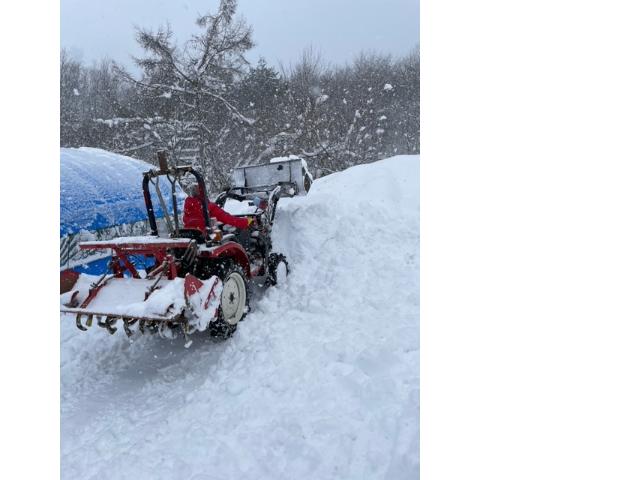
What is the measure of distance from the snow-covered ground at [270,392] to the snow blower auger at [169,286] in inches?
13.6

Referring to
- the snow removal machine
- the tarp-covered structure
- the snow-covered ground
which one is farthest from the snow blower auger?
the tarp-covered structure

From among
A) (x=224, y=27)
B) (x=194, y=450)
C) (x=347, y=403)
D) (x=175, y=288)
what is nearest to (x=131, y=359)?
(x=175, y=288)

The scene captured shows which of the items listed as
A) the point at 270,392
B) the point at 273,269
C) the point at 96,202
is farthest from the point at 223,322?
the point at 96,202

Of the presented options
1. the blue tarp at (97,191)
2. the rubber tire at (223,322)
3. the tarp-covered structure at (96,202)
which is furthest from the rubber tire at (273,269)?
the blue tarp at (97,191)

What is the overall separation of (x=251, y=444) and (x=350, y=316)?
189 cm

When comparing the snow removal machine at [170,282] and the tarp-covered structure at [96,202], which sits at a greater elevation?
the tarp-covered structure at [96,202]

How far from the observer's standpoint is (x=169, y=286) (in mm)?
3068

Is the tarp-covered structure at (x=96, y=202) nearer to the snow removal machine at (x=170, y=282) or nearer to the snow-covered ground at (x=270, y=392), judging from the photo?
the snow-covered ground at (x=270, y=392)

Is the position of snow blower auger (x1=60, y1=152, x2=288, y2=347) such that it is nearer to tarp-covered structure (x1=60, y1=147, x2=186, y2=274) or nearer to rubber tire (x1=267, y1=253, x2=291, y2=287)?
rubber tire (x1=267, y1=253, x2=291, y2=287)

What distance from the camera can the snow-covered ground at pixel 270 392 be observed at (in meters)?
2.29

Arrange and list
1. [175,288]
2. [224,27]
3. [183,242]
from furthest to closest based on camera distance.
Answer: [224,27]
[183,242]
[175,288]

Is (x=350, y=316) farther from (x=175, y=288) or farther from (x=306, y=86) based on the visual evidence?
(x=306, y=86)

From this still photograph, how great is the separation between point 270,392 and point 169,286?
1057 millimetres

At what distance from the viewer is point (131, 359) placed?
356cm
